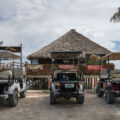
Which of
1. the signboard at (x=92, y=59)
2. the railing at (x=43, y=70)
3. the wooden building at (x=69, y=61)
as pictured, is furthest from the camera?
the signboard at (x=92, y=59)

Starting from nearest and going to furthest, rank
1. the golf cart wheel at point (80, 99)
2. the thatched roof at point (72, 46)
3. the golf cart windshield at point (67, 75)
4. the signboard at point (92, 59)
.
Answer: the golf cart wheel at point (80, 99), the golf cart windshield at point (67, 75), the signboard at point (92, 59), the thatched roof at point (72, 46)

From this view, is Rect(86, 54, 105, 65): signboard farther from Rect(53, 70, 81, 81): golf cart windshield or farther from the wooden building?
Rect(53, 70, 81, 81): golf cart windshield

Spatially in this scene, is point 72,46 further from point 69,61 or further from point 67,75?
point 67,75

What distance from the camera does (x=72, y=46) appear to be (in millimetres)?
24219

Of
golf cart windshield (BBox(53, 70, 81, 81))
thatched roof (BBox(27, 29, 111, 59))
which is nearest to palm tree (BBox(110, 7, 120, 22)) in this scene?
golf cart windshield (BBox(53, 70, 81, 81))

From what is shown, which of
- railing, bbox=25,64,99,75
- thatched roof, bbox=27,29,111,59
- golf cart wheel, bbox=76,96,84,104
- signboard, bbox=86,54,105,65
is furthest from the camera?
thatched roof, bbox=27,29,111,59

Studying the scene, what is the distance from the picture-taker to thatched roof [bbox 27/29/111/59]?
75.6 ft

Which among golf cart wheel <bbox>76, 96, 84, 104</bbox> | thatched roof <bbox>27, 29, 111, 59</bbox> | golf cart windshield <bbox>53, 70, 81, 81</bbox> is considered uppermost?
thatched roof <bbox>27, 29, 111, 59</bbox>

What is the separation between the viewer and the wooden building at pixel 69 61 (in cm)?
2036

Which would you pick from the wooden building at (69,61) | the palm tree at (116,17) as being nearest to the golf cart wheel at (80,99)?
the palm tree at (116,17)

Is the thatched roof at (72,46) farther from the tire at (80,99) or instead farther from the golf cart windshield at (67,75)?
the tire at (80,99)

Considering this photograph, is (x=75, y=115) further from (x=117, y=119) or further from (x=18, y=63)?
(x=18, y=63)

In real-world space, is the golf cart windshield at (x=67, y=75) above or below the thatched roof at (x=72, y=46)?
below

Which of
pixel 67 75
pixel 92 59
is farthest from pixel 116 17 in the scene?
pixel 92 59
